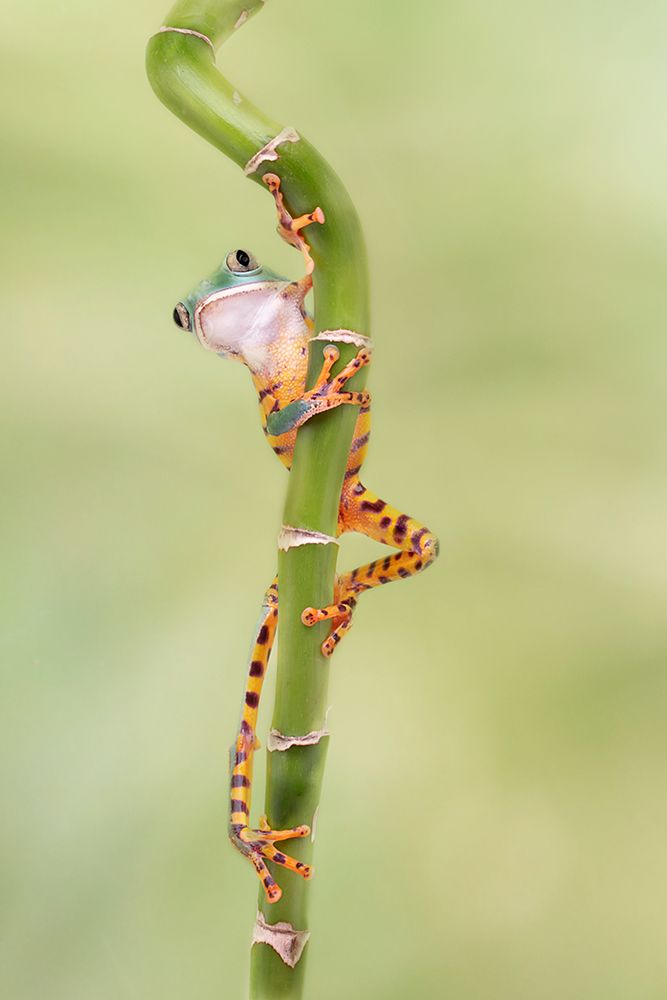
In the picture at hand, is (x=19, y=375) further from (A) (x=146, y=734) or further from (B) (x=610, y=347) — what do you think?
(B) (x=610, y=347)

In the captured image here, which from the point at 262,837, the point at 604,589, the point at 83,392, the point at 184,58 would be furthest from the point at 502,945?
the point at 184,58

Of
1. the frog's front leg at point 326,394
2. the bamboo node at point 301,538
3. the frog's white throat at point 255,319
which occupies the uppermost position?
the frog's white throat at point 255,319

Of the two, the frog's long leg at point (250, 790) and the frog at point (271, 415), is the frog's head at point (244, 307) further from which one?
the frog's long leg at point (250, 790)

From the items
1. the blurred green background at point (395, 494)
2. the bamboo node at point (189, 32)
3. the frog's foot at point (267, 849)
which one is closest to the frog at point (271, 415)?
the frog's foot at point (267, 849)

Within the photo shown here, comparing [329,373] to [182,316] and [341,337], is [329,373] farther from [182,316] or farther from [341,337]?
[182,316]

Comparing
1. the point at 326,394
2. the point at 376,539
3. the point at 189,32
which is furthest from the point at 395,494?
the point at 189,32

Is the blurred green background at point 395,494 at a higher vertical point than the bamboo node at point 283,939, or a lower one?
Answer: higher
